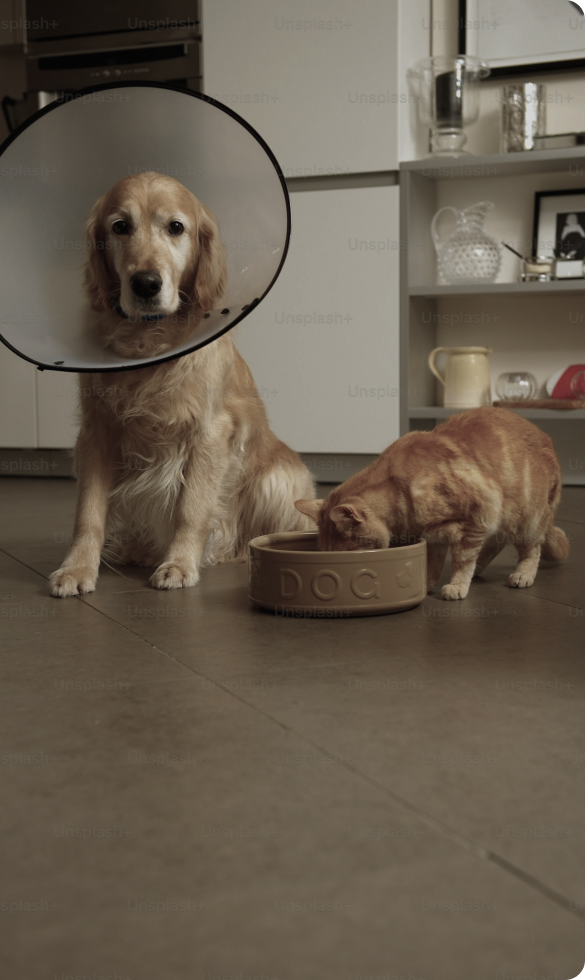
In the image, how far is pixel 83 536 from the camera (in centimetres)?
209

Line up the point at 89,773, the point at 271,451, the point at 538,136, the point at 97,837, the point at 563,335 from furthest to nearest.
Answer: the point at 563,335, the point at 538,136, the point at 271,451, the point at 89,773, the point at 97,837

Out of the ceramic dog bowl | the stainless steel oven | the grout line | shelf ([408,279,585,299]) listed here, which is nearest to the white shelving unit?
shelf ([408,279,585,299])

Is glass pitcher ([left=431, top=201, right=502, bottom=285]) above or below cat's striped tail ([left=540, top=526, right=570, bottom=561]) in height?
above

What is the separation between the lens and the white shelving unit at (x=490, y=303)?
156 inches

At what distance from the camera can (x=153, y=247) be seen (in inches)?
75.6

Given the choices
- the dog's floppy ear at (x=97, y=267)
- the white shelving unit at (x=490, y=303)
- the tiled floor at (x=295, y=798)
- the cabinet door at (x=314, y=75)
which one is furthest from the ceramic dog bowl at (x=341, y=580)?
the cabinet door at (x=314, y=75)

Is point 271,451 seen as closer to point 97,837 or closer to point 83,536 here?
point 83,536

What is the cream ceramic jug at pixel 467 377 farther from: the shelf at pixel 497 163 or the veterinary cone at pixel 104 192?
the veterinary cone at pixel 104 192

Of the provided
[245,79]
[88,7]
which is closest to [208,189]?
[245,79]

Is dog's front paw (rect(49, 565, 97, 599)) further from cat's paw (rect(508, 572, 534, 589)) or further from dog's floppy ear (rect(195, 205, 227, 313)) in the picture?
cat's paw (rect(508, 572, 534, 589))

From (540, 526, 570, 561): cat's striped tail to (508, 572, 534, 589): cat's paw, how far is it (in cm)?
15

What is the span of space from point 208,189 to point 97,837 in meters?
1.40

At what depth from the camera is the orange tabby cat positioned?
5.82ft

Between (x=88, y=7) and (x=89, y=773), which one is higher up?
(x=88, y=7)
